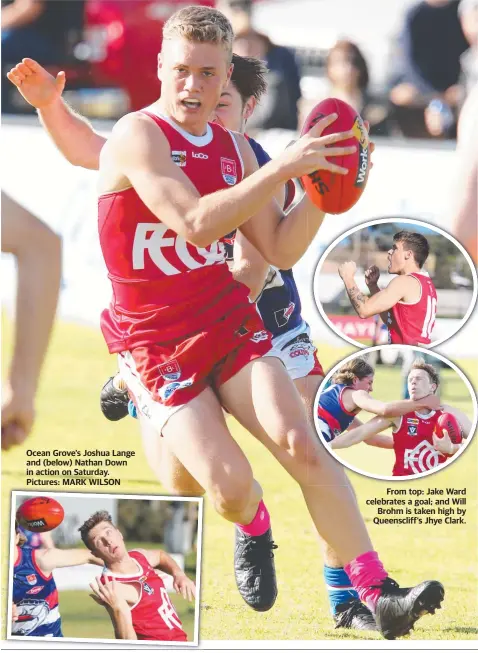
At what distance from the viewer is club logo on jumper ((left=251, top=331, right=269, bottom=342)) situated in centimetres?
330

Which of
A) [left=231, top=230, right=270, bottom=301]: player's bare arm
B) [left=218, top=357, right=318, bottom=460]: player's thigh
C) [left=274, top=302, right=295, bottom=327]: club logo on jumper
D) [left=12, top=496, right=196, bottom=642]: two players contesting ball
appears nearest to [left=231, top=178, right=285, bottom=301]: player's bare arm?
[left=231, top=230, right=270, bottom=301]: player's bare arm

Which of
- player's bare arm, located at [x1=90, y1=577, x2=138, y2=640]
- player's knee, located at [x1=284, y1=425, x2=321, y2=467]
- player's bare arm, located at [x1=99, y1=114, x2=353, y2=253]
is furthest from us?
player's bare arm, located at [x1=90, y1=577, x2=138, y2=640]

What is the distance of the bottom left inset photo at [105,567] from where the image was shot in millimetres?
3631

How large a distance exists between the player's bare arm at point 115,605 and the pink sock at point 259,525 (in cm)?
45

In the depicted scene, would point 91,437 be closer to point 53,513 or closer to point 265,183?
point 53,513

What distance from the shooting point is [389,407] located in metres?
3.74

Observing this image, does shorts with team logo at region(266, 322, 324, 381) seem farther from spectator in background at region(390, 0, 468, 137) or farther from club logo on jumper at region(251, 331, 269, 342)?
spectator in background at region(390, 0, 468, 137)

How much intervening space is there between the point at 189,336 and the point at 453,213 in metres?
1.07

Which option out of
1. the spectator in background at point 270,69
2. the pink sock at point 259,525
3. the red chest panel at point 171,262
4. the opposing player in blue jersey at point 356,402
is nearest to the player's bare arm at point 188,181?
the red chest panel at point 171,262

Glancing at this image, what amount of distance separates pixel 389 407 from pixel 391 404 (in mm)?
13

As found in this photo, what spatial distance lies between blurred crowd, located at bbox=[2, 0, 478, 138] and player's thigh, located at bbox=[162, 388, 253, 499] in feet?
3.63

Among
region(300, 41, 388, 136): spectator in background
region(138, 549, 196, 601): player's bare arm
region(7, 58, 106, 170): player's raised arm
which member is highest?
region(300, 41, 388, 136): spectator in background

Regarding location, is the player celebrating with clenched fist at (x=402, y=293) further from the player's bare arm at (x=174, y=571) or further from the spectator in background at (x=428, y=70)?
the player's bare arm at (x=174, y=571)

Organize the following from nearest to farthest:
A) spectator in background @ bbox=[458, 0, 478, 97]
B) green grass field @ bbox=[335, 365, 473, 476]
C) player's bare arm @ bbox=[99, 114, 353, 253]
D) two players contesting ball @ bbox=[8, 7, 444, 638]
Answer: player's bare arm @ bbox=[99, 114, 353, 253] < two players contesting ball @ bbox=[8, 7, 444, 638] < green grass field @ bbox=[335, 365, 473, 476] < spectator in background @ bbox=[458, 0, 478, 97]
